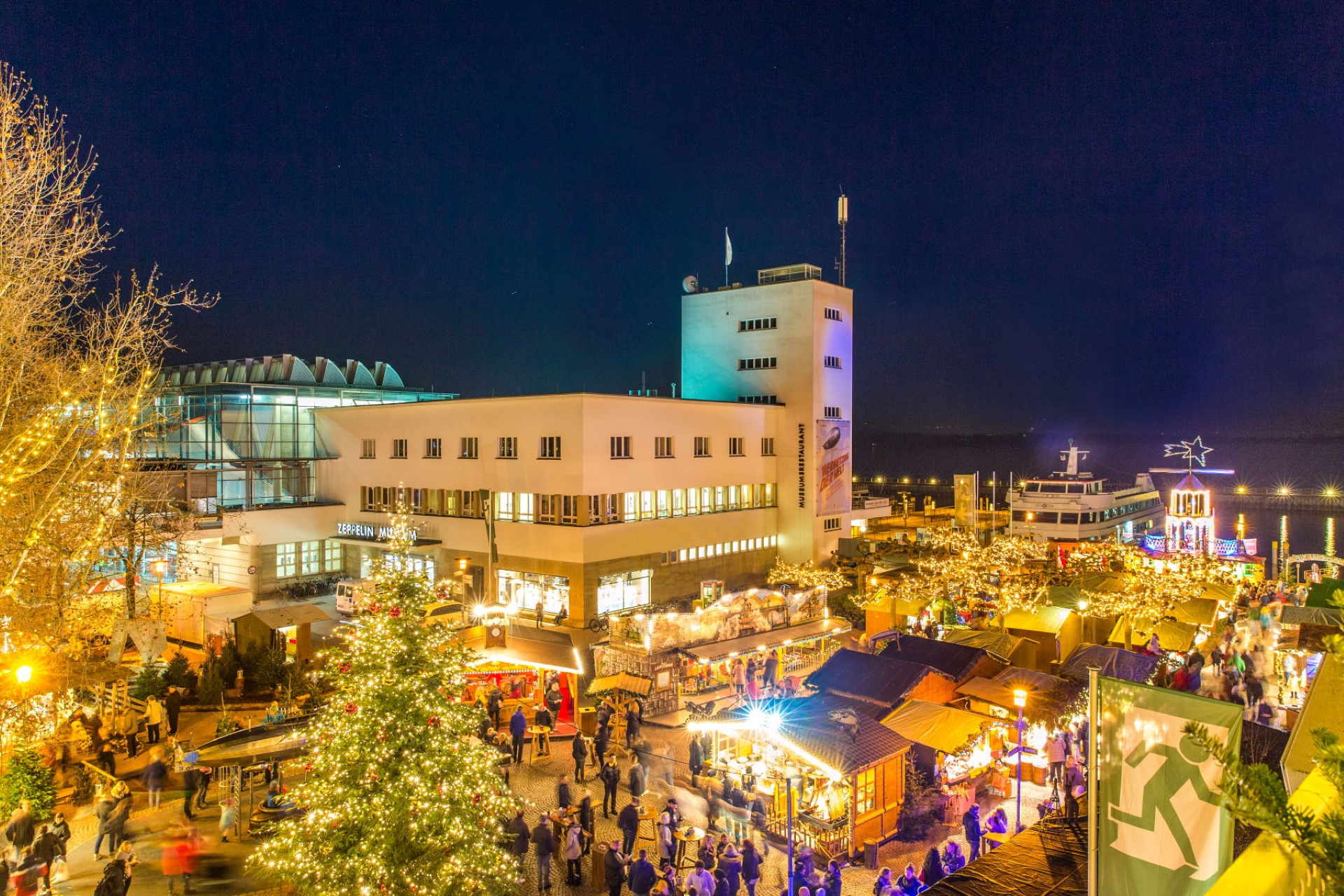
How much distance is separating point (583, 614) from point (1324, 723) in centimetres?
2631

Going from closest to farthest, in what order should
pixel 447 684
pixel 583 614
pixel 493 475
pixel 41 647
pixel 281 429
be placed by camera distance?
1. pixel 447 684
2. pixel 41 647
3. pixel 583 614
4. pixel 493 475
5. pixel 281 429

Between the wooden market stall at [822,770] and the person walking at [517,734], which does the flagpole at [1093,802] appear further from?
the person walking at [517,734]

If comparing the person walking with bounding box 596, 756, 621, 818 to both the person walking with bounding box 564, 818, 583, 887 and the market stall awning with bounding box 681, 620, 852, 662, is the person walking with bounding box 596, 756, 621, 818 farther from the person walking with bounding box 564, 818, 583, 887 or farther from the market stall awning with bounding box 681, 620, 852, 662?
the market stall awning with bounding box 681, 620, 852, 662

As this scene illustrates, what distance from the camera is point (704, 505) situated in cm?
3734

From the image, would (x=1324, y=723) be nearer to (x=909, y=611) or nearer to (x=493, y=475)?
(x=909, y=611)

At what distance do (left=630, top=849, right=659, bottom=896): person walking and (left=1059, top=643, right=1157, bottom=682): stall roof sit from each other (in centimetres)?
1228

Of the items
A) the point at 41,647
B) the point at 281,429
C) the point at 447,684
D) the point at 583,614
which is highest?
the point at 281,429

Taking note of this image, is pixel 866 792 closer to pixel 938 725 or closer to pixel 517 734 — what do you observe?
pixel 938 725

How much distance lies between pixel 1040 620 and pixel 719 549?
1778 centimetres

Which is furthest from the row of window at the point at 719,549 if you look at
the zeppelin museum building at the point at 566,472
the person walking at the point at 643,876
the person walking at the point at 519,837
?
the person walking at the point at 643,876

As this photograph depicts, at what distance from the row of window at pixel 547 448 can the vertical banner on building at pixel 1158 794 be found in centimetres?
2753

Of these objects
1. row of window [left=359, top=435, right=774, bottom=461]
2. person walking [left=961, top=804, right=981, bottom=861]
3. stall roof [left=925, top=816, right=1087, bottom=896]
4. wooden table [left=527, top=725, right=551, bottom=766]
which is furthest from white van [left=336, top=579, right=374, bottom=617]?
stall roof [left=925, top=816, right=1087, bottom=896]

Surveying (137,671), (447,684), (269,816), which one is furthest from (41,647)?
(447,684)

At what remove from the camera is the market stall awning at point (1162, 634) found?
22.1 meters
